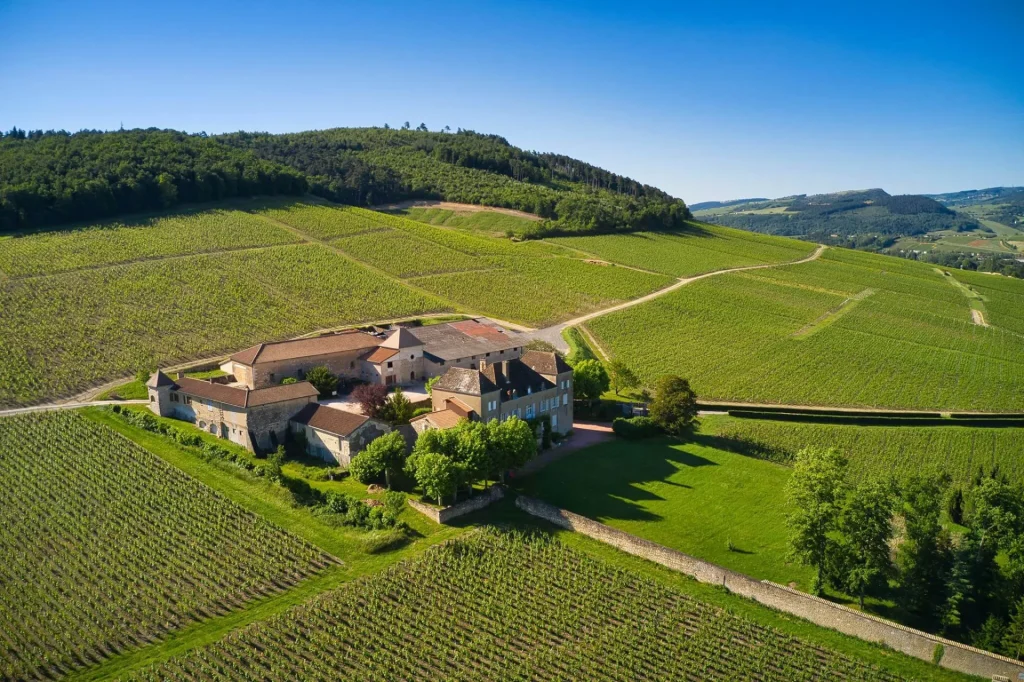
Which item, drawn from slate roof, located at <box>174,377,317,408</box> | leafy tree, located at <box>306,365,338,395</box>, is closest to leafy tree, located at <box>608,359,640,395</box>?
leafy tree, located at <box>306,365,338,395</box>

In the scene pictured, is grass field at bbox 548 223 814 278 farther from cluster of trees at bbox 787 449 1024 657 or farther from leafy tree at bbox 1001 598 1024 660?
leafy tree at bbox 1001 598 1024 660

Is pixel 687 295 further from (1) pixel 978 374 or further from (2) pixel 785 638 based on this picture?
(2) pixel 785 638

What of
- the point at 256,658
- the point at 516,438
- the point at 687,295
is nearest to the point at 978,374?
the point at 687,295

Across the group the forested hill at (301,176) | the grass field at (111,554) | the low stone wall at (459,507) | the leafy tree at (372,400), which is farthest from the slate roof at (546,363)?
the forested hill at (301,176)

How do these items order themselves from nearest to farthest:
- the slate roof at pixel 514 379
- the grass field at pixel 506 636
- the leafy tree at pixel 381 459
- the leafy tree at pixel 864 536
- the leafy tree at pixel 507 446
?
the grass field at pixel 506 636
the leafy tree at pixel 864 536
the leafy tree at pixel 507 446
the leafy tree at pixel 381 459
the slate roof at pixel 514 379

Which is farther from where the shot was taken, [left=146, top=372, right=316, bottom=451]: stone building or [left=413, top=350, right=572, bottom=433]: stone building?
[left=413, top=350, right=572, bottom=433]: stone building

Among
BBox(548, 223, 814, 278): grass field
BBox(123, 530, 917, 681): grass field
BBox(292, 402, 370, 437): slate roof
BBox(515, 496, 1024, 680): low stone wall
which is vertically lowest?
BBox(123, 530, 917, 681): grass field

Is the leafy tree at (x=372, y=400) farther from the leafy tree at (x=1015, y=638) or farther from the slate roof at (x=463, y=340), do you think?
the leafy tree at (x=1015, y=638)
